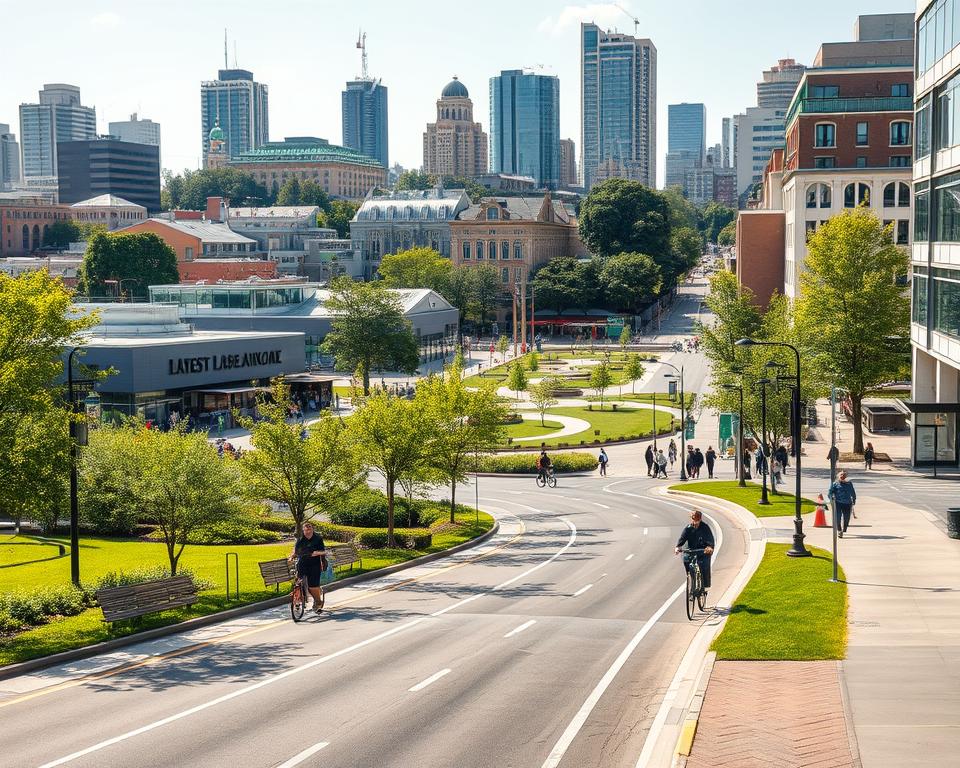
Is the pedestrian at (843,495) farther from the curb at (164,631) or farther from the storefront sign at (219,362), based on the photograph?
the storefront sign at (219,362)

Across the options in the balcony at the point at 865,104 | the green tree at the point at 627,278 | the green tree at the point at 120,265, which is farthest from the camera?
the green tree at the point at 627,278

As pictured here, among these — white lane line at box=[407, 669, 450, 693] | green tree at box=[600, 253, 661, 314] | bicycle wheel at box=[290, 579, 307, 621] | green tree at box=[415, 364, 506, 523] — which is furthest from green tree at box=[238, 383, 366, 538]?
green tree at box=[600, 253, 661, 314]

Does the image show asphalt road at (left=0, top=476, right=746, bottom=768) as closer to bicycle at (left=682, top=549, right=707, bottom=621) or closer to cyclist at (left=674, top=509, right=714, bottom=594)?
bicycle at (left=682, top=549, right=707, bottom=621)

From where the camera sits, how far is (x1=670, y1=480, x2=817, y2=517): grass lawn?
42.5 m

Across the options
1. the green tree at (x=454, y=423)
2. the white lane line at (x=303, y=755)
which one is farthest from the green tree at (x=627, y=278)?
the white lane line at (x=303, y=755)

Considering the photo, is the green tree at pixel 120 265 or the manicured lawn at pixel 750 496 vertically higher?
the green tree at pixel 120 265

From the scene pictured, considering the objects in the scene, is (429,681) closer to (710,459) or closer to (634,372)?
(710,459)

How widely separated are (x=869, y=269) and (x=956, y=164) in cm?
1756

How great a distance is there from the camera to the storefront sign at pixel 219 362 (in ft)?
254

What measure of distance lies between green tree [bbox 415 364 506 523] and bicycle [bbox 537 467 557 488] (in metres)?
11.7

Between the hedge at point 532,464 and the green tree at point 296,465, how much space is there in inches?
1244

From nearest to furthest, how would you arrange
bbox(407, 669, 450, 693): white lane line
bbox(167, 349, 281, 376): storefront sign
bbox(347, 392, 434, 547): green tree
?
bbox(407, 669, 450, 693): white lane line, bbox(347, 392, 434, 547): green tree, bbox(167, 349, 281, 376): storefront sign

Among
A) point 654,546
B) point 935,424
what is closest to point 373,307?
point 935,424

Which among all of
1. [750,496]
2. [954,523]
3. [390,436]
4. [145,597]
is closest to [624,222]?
[750,496]
